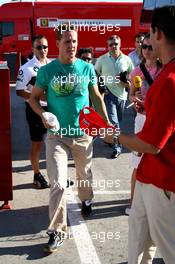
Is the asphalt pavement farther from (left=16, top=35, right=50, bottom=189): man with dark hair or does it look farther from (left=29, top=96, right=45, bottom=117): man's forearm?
(left=29, top=96, right=45, bottom=117): man's forearm

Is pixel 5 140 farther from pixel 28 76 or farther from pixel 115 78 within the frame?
pixel 115 78

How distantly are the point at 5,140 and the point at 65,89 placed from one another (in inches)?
37.1

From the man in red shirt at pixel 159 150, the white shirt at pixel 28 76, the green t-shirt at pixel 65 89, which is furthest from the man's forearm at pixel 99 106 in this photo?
the man in red shirt at pixel 159 150

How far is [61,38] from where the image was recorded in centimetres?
443

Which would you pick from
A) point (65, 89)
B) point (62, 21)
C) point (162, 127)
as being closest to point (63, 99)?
point (65, 89)

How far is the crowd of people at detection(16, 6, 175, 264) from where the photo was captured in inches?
99.7

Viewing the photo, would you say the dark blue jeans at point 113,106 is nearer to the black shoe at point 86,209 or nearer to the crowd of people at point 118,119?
the crowd of people at point 118,119

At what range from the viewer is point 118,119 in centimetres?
764

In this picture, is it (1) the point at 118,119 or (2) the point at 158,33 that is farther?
(1) the point at 118,119

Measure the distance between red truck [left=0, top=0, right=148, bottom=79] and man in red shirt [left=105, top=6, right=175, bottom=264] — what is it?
57.5ft

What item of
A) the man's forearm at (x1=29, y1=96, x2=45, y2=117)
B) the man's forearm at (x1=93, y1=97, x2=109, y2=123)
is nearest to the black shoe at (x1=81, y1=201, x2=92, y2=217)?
the man's forearm at (x1=93, y1=97, x2=109, y2=123)

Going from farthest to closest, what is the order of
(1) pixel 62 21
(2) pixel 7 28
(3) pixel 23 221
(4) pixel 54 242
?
(2) pixel 7 28, (1) pixel 62 21, (3) pixel 23 221, (4) pixel 54 242

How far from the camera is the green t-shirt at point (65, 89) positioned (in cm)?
439

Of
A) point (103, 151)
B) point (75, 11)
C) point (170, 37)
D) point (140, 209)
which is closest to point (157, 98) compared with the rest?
point (170, 37)
